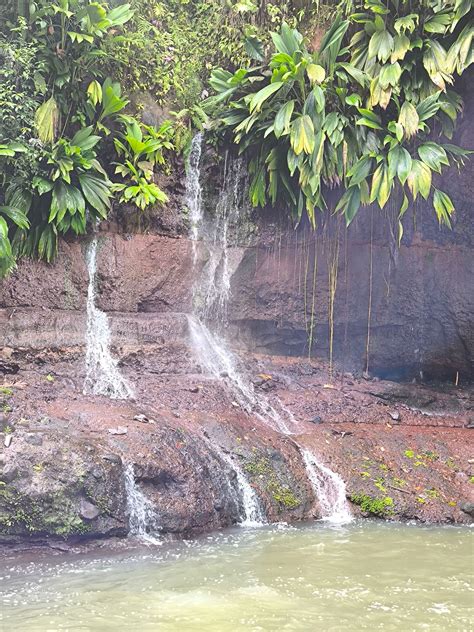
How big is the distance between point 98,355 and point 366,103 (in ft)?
18.7

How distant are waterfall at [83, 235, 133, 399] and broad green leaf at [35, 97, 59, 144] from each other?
5.73ft

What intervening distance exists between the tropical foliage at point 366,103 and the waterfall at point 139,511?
17.3 feet

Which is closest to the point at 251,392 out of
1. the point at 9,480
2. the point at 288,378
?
the point at 288,378

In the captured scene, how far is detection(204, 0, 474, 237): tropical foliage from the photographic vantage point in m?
9.85

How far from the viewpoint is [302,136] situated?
985cm

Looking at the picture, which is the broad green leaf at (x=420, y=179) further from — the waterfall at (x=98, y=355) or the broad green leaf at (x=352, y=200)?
the waterfall at (x=98, y=355)

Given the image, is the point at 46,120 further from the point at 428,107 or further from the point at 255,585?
the point at 255,585

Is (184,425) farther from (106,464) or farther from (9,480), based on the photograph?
(9,480)

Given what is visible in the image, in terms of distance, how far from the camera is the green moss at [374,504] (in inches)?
311

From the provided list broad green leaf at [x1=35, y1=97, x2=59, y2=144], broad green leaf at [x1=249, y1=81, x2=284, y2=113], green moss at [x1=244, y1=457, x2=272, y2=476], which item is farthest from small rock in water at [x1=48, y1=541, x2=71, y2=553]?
broad green leaf at [x1=249, y1=81, x2=284, y2=113]

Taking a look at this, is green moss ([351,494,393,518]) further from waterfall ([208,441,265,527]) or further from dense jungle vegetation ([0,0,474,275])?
dense jungle vegetation ([0,0,474,275])

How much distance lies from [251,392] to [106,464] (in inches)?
153

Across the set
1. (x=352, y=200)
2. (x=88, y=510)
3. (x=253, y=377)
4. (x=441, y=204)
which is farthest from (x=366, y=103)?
(x=88, y=510)

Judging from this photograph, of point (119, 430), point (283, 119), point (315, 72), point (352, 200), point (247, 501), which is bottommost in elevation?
point (247, 501)
